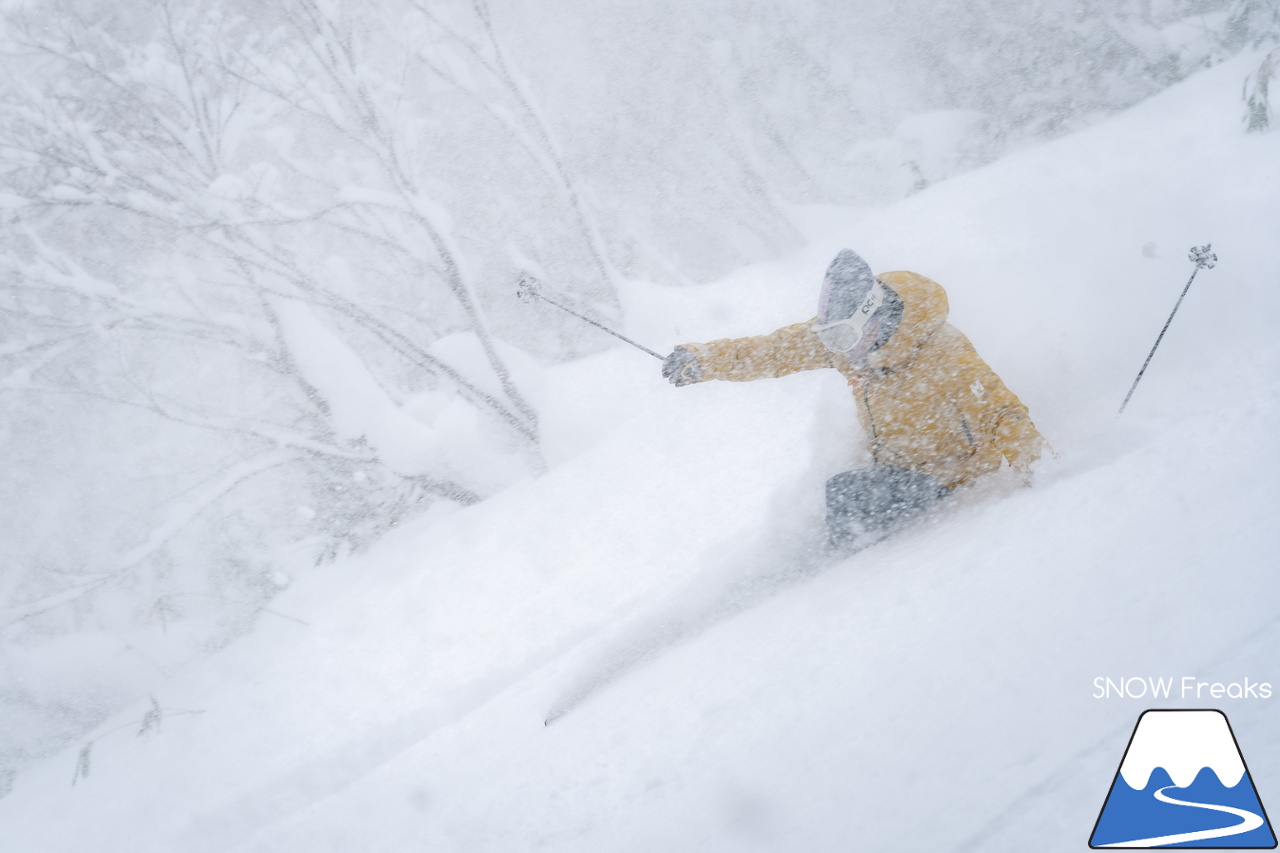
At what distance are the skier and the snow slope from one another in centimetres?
14

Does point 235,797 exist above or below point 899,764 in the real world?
above

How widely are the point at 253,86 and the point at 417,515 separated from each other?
363 cm

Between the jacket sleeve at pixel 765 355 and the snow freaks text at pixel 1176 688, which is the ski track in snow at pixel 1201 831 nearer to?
the snow freaks text at pixel 1176 688

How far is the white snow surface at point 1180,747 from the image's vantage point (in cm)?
125

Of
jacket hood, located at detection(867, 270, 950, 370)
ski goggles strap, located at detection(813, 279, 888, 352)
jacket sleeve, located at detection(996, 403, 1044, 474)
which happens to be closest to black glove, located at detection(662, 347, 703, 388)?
ski goggles strap, located at detection(813, 279, 888, 352)

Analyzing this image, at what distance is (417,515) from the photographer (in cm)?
541

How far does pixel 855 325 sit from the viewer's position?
198 cm

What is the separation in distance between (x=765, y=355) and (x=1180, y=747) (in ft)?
4.98

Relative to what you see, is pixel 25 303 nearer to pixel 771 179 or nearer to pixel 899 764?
pixel 899 764

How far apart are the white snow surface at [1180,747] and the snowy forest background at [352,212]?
12.0 feet

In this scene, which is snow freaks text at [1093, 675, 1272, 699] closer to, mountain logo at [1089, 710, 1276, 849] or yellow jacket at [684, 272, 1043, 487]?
mountain logo at [1089, 710, 1276, 849]

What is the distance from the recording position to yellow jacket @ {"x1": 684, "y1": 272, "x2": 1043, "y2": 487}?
79.0 inches

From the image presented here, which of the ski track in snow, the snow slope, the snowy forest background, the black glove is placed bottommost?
the ski track in snow

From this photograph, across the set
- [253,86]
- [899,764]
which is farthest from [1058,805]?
[253,86]
